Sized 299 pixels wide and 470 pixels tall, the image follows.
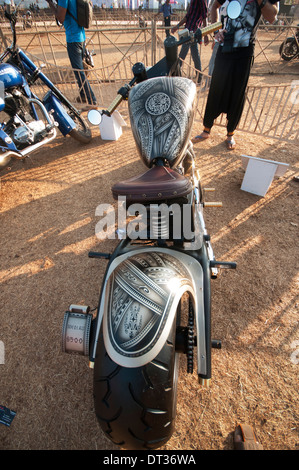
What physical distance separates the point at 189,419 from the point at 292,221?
237 centimetres

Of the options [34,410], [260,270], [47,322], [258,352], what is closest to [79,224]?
[47,322]

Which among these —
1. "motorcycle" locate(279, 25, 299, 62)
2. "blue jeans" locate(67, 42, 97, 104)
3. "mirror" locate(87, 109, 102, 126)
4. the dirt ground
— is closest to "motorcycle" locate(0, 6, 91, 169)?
the dirt ground

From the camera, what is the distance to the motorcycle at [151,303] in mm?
981

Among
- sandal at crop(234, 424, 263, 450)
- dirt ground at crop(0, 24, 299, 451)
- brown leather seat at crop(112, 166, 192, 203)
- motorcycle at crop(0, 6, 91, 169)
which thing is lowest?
dirt ground at crop(0, 24, 299, 451)

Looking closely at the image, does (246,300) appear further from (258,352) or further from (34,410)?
(34,410)

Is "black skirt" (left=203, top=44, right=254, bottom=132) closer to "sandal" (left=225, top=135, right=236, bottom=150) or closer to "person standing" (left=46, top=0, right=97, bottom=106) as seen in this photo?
"sandal" (left=225, top=135, right=236, bottom=150)

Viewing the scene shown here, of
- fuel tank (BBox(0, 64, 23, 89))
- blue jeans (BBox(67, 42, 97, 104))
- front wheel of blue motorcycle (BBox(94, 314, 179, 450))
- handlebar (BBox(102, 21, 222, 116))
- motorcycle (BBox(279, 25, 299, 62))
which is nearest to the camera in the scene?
front wheel of blue motorcycle (BBox(94, 314, 179, 450))

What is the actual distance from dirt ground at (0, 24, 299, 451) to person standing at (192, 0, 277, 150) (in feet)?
2.59

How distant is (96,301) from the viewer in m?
2.19

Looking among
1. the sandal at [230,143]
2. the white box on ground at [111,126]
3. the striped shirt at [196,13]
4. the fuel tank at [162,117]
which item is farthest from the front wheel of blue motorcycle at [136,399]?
the striped shirt at [196,13]

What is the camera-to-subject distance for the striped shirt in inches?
220

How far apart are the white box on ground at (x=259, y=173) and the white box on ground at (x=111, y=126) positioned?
97.4 inches

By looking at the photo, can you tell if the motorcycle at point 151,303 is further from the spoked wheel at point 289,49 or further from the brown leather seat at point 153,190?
the spoked wheel at point 289,49

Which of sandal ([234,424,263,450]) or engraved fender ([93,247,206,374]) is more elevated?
engraved fender ([93,247,206,374])
